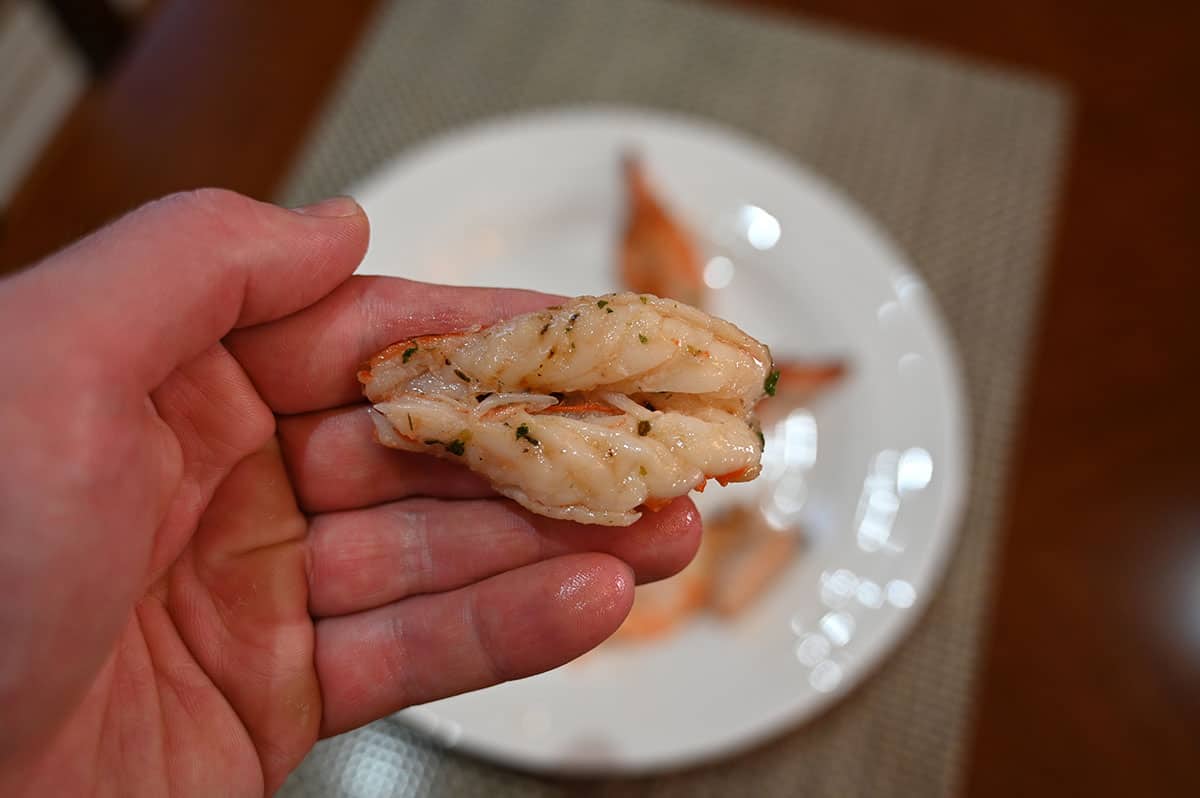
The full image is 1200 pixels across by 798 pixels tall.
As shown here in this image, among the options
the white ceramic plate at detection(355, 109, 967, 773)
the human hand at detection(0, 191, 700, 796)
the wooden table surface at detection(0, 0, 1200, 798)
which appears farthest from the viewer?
the wooden table surface at detection(0, 0, 1200, 798)

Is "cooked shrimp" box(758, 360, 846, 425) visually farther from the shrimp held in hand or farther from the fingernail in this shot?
the fingernail

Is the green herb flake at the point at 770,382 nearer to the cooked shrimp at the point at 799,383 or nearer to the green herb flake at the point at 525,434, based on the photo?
the green herb flake at the point at 525,434

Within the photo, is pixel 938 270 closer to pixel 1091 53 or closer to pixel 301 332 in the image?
pixel 1091 53

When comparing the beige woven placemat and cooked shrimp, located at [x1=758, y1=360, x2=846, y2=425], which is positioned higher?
the beige woven placemat

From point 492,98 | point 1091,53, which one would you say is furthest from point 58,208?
point 1091,53

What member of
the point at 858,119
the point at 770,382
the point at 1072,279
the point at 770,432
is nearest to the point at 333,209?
the point at 770,382

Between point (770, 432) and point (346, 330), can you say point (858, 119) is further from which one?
point (346, 330)

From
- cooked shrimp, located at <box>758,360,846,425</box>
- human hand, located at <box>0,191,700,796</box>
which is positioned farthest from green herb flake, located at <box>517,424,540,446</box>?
cooked shrimp, located at <box>758,360,846,425</box>
